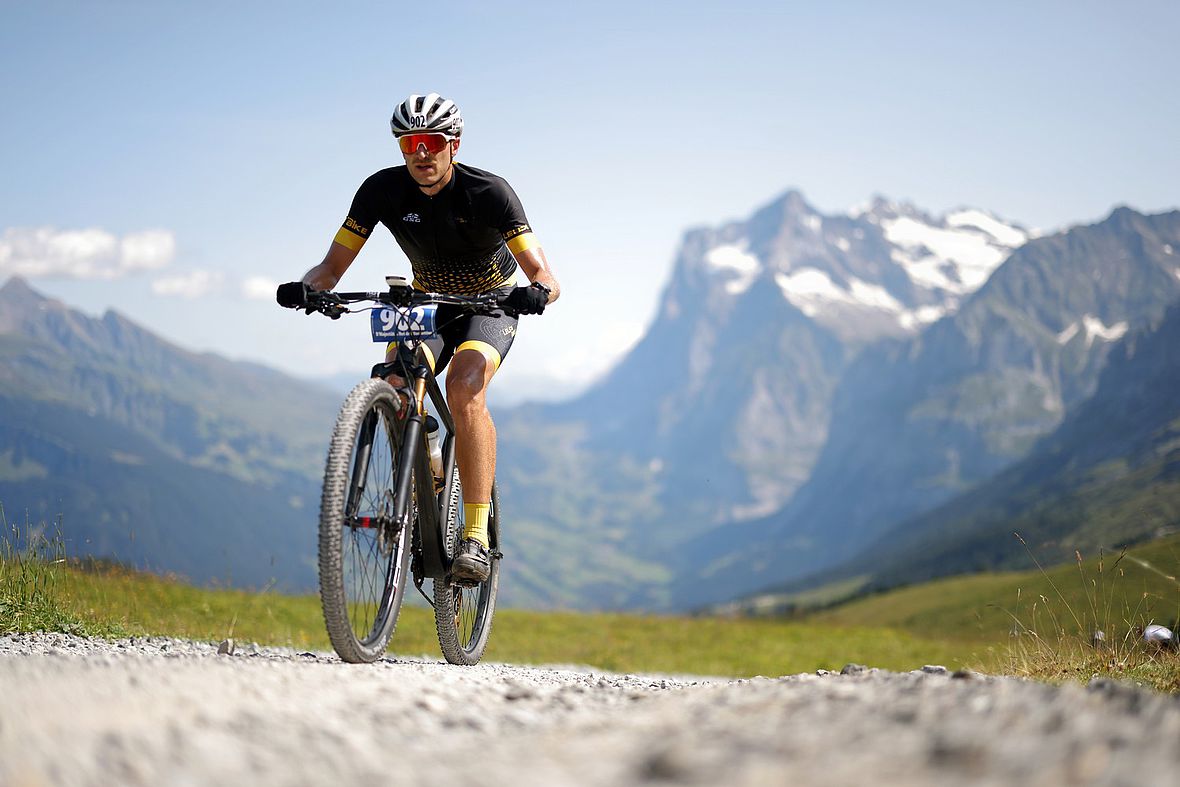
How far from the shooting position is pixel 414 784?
2.64m

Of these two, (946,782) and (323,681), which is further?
(323,681)

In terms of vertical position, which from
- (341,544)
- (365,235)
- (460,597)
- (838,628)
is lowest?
(838,628)

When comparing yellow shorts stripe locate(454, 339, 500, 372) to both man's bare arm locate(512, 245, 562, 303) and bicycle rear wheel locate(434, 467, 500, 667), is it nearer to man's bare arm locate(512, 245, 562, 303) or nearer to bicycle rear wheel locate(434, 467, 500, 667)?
man's bare arm locate(512, 245, 562, 303)

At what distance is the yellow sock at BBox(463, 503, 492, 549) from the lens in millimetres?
7273

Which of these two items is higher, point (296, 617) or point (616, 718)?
point (616, 718)

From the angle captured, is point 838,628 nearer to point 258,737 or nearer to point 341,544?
point 341,544

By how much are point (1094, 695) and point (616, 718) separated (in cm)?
172

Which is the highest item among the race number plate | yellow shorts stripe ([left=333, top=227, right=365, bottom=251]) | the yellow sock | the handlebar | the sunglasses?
the sunglasses

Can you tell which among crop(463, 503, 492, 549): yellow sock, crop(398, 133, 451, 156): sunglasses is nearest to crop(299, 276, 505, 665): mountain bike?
crop(463, 503, 492, 549): yellow sock

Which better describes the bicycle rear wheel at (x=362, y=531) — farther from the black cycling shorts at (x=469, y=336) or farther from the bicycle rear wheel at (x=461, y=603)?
the bicycle rear wheel at (x=461, y=603)

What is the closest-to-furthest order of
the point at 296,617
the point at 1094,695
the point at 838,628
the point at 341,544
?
the point at 1094,695 → the point at 341,544 → the point at 296,617 → the point at 838,628

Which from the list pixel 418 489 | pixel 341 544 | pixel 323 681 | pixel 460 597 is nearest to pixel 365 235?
pixel 418 489

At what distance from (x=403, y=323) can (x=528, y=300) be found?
89 centimetres

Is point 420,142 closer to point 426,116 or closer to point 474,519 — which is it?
point 426,116
